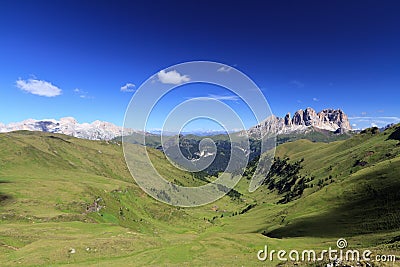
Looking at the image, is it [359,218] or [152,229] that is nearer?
[359,218]

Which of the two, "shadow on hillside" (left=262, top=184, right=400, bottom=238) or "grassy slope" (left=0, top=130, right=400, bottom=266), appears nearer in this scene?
"grassy slope" (left=0, top=130, right=400, bottom=266)

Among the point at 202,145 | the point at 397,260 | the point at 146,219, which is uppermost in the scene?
the point at 202,145

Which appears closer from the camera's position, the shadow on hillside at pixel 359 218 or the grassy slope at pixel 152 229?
the grassy slope at pixel 152 229

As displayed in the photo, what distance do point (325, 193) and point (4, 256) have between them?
143681 mm

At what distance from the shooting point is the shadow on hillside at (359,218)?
265ft

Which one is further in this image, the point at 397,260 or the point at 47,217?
the point at 47,217

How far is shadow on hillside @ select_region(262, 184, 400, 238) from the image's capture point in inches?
3177

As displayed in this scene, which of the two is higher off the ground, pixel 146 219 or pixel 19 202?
pixel 19 202

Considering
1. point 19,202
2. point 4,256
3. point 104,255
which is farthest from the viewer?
point 19,202

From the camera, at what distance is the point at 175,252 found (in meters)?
59.0

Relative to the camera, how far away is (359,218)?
313 ft

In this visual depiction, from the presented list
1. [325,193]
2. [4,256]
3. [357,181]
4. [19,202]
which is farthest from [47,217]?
[357,181]

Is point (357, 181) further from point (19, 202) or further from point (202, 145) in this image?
point (19, 202)

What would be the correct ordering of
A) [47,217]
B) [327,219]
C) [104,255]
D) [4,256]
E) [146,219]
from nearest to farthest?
[4,256]
[104,255]
[327,219]
[47,217]
[146,219]
